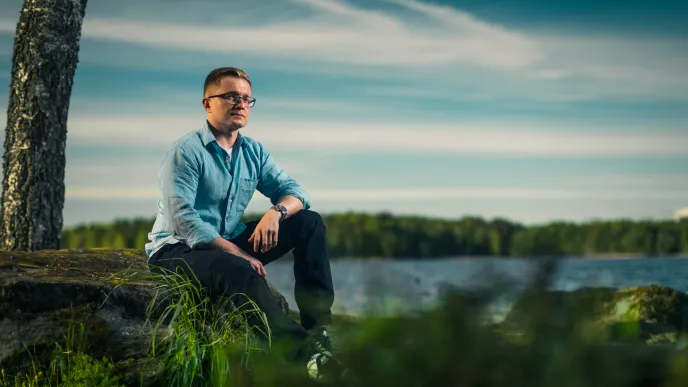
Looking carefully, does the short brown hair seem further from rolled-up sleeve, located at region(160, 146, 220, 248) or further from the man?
rolled-up sleeve, located at region(160, 146, 220, 248)

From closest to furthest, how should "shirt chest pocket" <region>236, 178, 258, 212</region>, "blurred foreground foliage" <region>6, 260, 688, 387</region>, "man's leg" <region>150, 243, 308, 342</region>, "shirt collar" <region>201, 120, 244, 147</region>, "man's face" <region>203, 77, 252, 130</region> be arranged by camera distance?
"blurred foreground foliage" <region>6, 260, 688, 387</region>, "man's leg" <region>150, 243, 308, 342</region>, "man's face" <region>203, 77, 252, 130</region>, "shirt collar" <region>201, 120, 244, 147</region>, "shirt chest pocket" <region>236, 178, 258, 212</region>

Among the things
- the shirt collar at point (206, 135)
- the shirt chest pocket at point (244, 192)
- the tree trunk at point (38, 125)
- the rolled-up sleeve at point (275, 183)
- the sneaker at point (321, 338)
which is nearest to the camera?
the sneaker at point (321, 338)

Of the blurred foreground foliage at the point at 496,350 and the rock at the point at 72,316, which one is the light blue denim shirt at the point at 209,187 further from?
the blurred foreground foliage at the point at 496,350

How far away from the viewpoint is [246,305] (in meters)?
4.86

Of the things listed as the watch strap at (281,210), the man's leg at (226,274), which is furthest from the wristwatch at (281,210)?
the man's leg at (226,274)

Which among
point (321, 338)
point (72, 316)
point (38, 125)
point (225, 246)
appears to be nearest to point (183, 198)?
point (225, 246)

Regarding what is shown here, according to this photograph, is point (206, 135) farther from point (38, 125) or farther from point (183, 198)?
point (38, 125)

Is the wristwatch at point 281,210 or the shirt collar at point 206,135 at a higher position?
the shirt collar at point 206,135

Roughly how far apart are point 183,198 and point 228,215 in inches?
18.2

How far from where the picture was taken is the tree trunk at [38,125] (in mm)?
7250

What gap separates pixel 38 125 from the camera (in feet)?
23.8

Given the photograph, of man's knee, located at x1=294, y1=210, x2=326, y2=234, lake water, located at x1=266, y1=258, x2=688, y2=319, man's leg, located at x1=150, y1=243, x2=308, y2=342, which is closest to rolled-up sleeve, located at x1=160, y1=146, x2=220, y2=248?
man's leg, located at x1=150, y1=243, x2=308, y2=342

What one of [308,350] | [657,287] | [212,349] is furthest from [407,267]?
[657,287]

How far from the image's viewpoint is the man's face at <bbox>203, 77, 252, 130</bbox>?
5066 millimetres
